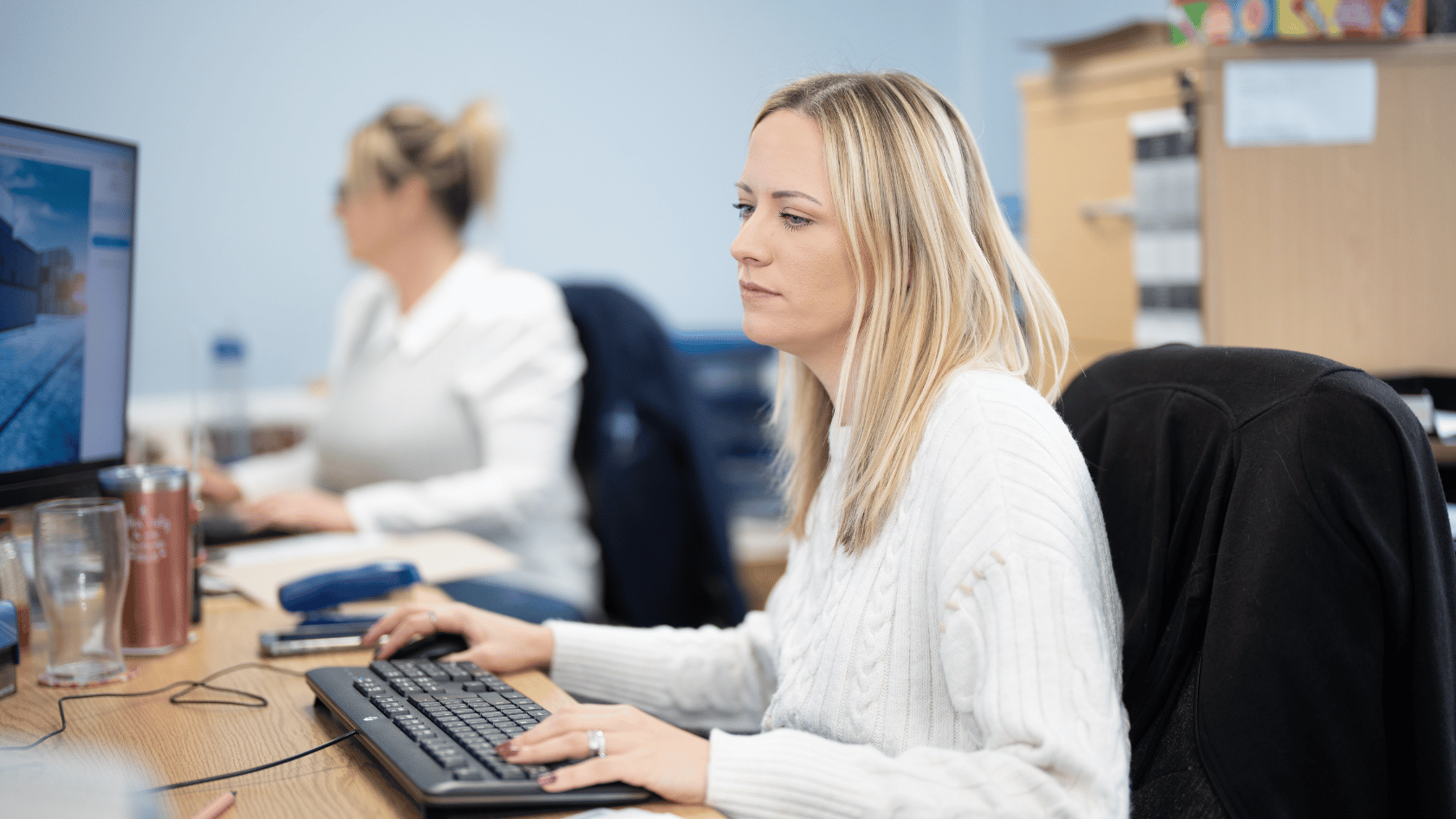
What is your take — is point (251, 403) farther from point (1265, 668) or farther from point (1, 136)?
point (1265, 668)

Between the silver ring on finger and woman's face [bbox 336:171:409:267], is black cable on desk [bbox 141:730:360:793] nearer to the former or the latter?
the silver ring on finger

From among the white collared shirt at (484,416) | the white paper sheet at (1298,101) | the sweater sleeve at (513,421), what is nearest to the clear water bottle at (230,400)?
the white collared shirt at (484,416)

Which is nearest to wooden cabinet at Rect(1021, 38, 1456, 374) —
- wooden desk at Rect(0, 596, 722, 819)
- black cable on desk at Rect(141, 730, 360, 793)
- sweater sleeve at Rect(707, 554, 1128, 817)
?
sweater sleeve at Rect(707, 554, 1128, 817)

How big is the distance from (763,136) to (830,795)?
1.76 feet

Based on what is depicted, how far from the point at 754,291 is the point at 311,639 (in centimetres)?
56

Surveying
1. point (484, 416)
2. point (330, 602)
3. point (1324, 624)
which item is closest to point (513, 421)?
point (484, 416)

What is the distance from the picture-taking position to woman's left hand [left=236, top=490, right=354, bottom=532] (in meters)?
1.66

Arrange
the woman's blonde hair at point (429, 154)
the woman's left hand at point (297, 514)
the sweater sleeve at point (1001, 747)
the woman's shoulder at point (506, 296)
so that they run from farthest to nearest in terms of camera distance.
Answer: the woman's blonde hair at point (429, 154) < the woman's shoulder at point (506, 296) < the woman's left hand at point (297, 514) < the sweater sleeve at point (1001, 747)

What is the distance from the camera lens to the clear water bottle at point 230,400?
9.33 ft

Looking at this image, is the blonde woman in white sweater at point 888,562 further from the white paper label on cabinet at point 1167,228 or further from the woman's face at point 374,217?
the woman's face at point 374,217

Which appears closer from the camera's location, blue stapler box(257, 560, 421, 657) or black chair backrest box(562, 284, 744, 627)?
blue stapler box(257, 560, 421, 657)

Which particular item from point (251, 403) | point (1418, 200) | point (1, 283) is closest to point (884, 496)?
point (1, 283)

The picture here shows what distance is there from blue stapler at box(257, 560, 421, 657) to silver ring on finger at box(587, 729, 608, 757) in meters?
0.47

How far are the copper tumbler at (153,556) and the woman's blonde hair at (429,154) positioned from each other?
1176mm
